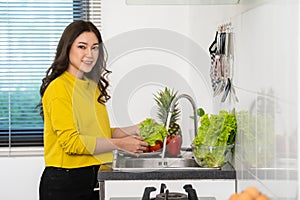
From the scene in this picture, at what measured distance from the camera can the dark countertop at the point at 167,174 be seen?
2256 mm

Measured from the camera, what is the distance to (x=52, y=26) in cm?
353

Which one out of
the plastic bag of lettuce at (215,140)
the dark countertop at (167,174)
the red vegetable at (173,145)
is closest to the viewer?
the dark countertop at (167,174)

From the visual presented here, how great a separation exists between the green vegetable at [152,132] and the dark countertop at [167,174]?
33 centimetres

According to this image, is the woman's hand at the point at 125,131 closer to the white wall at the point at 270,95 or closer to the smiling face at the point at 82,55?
the smiling face at the point at 82,55

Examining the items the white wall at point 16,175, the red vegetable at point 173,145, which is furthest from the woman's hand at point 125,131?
the white wall at point 16,175

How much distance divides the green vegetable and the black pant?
0.27m

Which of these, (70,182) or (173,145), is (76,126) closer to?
→ (70,182)

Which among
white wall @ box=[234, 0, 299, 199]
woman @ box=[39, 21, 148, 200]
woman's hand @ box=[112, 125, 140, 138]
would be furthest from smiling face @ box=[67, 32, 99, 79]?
white wall @ box=[234, 0, 299, 199]

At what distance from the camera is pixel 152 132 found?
2.65 metres

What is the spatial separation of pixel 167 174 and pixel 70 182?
1.93ft

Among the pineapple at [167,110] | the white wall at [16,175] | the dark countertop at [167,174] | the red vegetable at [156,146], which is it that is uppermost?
the pineapple at [167,110]

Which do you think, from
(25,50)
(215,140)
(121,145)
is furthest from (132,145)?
(25,50)

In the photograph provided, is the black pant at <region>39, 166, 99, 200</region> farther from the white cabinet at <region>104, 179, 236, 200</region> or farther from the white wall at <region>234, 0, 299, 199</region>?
the white wall at <region>234, 0, 299, 199</region>

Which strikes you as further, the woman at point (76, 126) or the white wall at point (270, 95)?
the woman at point (76, 126)
